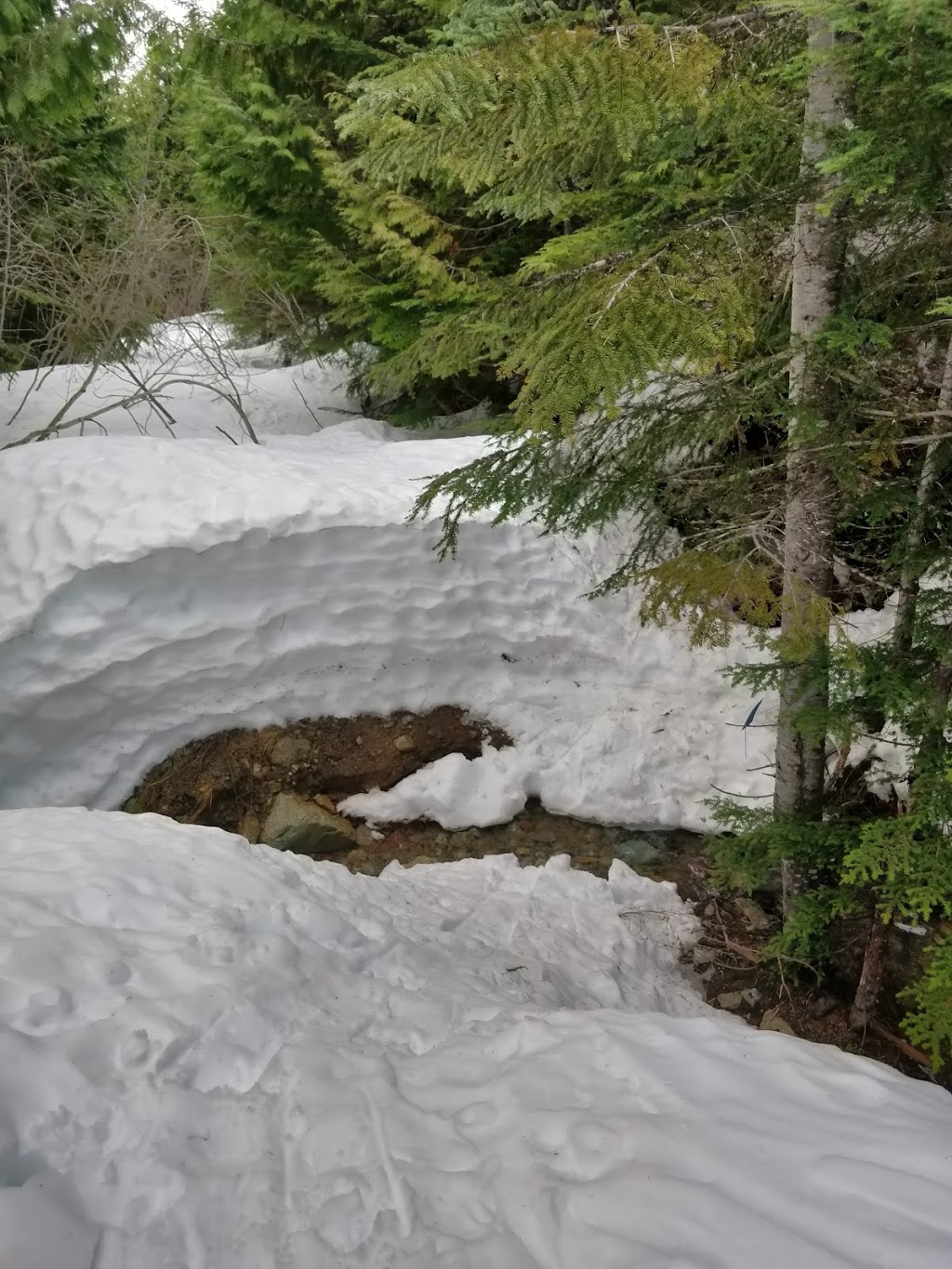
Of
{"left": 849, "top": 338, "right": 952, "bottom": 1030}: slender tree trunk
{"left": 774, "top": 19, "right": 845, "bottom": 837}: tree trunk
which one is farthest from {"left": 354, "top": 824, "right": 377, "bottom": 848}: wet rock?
{"left": 849, "top": 338, "right": 952, "bottom": 1030}: slender tree trunk

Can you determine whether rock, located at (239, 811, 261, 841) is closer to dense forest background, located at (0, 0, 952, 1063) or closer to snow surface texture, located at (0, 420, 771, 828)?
snow surface texture, located at (0, 420, 771, 828)

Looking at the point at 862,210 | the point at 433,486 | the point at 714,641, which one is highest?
the point at 862,210

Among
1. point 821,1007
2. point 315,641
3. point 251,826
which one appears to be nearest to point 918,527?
point 821,1007

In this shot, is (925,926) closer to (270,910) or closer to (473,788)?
(473,788)

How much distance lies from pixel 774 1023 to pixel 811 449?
3104mm

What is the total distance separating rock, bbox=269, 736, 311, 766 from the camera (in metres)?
5.61

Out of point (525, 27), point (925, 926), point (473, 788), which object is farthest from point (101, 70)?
point (925, 926)

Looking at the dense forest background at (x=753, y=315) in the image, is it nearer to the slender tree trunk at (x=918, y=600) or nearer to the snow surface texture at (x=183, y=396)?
the slender tree trunk at (x=918, y=600)

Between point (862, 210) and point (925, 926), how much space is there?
3917mm

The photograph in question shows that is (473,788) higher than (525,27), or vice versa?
(525,27)

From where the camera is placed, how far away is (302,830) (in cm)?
523

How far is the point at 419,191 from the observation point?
6926mm

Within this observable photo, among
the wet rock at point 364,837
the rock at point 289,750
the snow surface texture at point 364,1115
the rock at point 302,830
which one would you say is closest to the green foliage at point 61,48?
the snow surface texture at point 364,1115

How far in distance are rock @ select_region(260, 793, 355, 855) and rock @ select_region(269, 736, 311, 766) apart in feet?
0.98
